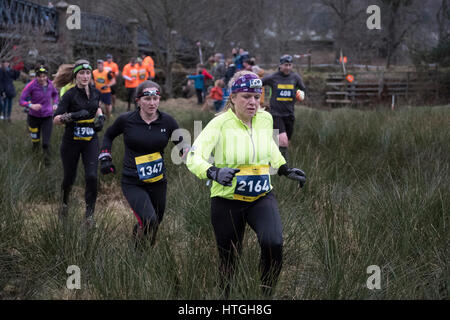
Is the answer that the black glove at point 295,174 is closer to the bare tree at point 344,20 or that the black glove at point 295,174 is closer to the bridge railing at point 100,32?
the bridge railing at point 100,32

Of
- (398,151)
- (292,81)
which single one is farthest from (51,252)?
(292,81)

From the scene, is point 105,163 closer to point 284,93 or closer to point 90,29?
point 284,93

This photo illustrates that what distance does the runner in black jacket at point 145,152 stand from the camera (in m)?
5.17

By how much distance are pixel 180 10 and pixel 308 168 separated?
18715mm

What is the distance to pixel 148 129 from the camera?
526 centimetres

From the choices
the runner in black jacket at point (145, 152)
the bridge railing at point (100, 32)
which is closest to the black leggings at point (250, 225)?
the runner in black jacket at point (145, 152)

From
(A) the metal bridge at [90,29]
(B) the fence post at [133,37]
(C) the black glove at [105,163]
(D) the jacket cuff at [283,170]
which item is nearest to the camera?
(D) the jacket cuff at [283,170]

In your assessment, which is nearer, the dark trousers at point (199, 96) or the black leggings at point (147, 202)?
the black leggings at point (147, 202)

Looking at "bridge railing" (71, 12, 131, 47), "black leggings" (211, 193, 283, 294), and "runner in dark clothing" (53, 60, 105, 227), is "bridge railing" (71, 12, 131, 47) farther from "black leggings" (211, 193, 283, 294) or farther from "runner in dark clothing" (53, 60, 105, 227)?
"black leggings" (211, 193, 283, 294)

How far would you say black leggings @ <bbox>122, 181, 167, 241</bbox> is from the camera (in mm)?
4926

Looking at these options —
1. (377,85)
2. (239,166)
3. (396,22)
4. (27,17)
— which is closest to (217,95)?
(27,17)

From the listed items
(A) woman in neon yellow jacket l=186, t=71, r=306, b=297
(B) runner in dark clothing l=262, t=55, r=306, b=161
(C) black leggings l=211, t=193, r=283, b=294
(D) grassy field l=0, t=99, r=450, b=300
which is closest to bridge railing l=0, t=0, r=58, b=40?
(B) runner in dark clothing l=262, t=55, r=306, b=161

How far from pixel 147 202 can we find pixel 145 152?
50 cm
